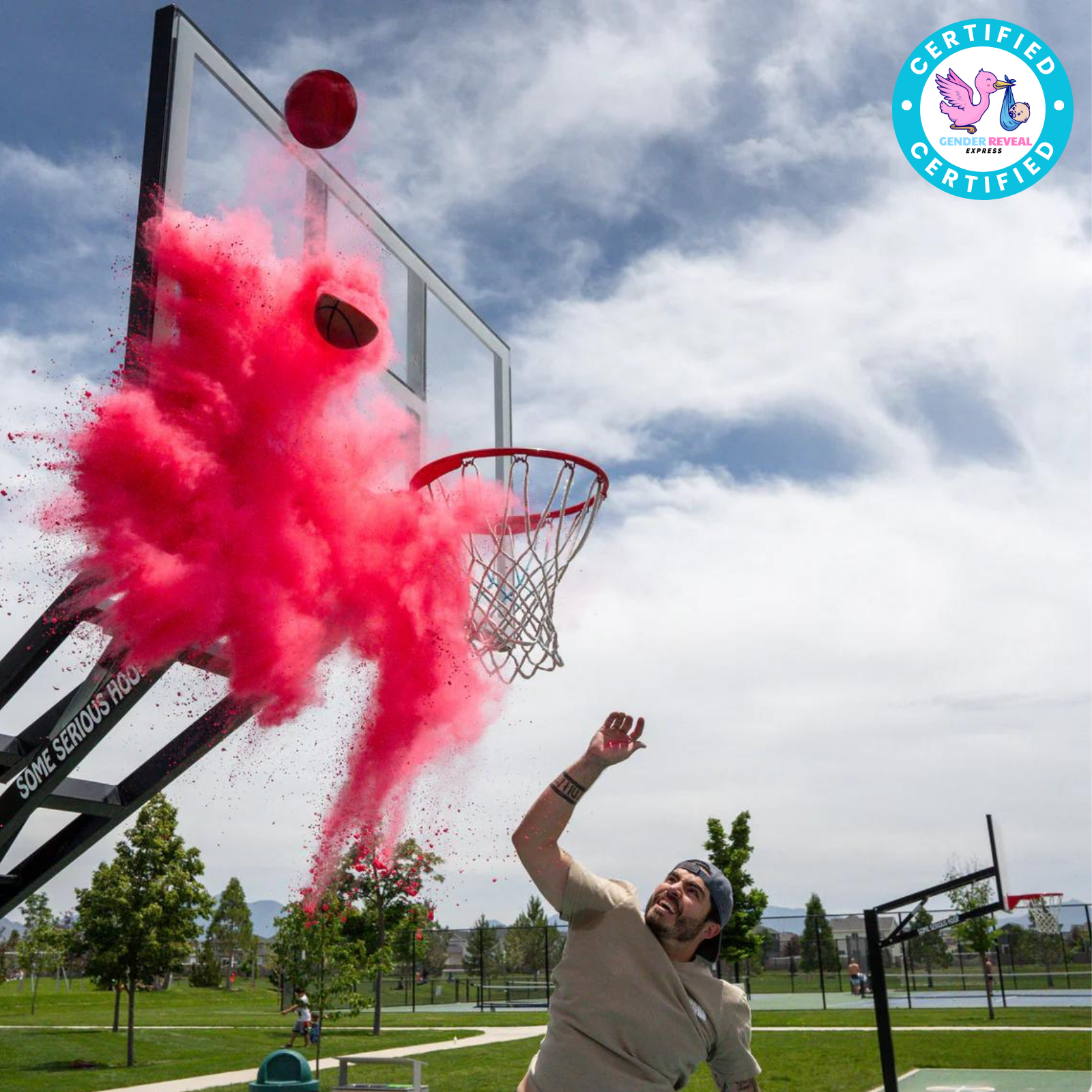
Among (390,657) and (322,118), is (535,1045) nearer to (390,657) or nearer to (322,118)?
(390,657)

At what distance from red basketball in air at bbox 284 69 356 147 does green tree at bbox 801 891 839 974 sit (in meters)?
30.0

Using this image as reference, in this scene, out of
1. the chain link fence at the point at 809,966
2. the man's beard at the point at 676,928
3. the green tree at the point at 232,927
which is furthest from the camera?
the green tree at the point at 232,927

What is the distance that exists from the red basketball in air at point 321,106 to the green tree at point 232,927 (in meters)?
65.5

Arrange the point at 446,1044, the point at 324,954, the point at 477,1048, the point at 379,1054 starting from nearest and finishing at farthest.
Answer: the point at 379,1054 < the point at 324,954 < the point at 477,1048 < the point at 446,1044

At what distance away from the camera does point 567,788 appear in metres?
3.23

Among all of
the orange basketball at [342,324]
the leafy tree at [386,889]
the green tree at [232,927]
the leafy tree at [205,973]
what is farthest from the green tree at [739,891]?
the green tree at [232,927]

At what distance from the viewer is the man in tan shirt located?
3.02 m

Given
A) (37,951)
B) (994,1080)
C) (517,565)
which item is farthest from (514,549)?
(37,951)

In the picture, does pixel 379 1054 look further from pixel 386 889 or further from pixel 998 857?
pixel 998 857

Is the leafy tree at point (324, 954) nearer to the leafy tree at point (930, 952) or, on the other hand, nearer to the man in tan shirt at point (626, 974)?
the man in tan shirt at point (626, 974)

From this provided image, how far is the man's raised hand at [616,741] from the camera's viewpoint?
10.8ft

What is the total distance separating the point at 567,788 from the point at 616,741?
23 cm

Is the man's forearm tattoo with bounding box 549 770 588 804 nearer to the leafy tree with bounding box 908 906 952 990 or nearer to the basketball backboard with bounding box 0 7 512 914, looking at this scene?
the basketball backboard with bounding box 0 7 512 914

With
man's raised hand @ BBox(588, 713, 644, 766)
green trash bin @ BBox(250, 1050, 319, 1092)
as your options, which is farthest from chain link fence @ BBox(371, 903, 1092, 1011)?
man's raised hand @ BBox(588, 713, 644, 766)
